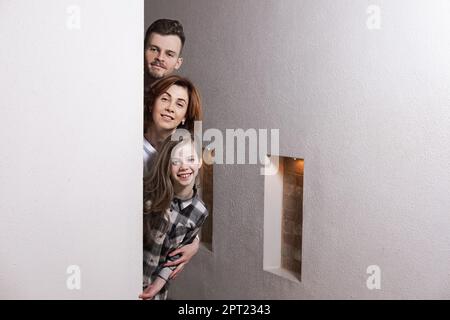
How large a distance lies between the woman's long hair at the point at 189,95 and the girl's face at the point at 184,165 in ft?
0.56

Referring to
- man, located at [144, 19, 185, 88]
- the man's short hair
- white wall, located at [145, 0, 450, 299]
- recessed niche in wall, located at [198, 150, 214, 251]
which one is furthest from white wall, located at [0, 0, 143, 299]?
recessed niche in wall, located at [198, 150, 214, 251]

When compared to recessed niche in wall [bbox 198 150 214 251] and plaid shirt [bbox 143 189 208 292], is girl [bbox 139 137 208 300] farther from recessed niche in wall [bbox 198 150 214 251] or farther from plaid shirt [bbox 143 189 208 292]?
recessed niche in wall [bbox 198 150 214 251]

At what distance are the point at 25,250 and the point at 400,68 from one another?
114 inches

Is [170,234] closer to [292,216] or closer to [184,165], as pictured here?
[184,165]

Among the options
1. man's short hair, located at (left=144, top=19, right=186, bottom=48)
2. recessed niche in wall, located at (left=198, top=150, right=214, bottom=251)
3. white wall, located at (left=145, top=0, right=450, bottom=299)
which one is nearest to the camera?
white wall, located at (left=145, top=0, right=450, bottom=299)

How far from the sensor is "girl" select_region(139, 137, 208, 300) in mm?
5176

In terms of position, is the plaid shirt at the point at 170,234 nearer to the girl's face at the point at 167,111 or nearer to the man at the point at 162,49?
the girl's face at the point at 167,111

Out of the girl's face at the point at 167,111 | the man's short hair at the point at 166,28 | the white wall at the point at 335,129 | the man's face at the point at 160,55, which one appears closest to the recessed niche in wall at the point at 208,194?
the white wall at the point at 335,129

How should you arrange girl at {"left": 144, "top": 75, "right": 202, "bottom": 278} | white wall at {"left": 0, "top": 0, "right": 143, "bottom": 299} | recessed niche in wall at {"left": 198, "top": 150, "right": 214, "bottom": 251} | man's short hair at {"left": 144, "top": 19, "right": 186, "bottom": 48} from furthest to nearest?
recessed niche in wall at {"left": 198, "top": 150, "right": 214, "bottom": 251} → man's short hair at {"left": 144, "top": 19, "right": 186, "bottom": 48} → girl at {"left": 144, "top": 75, "right": 202, "bottom": 278} → white wall at {"left": 0, "top": 0, "right": 143, "bottom": 299}

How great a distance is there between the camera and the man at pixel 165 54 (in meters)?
5.22

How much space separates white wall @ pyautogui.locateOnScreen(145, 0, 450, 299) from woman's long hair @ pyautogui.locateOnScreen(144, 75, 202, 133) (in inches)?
5.2

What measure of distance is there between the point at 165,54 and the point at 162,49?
45 mm

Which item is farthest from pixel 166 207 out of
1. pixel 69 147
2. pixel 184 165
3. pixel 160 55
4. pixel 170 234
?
pixel 69 147

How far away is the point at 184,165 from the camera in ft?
17.4
